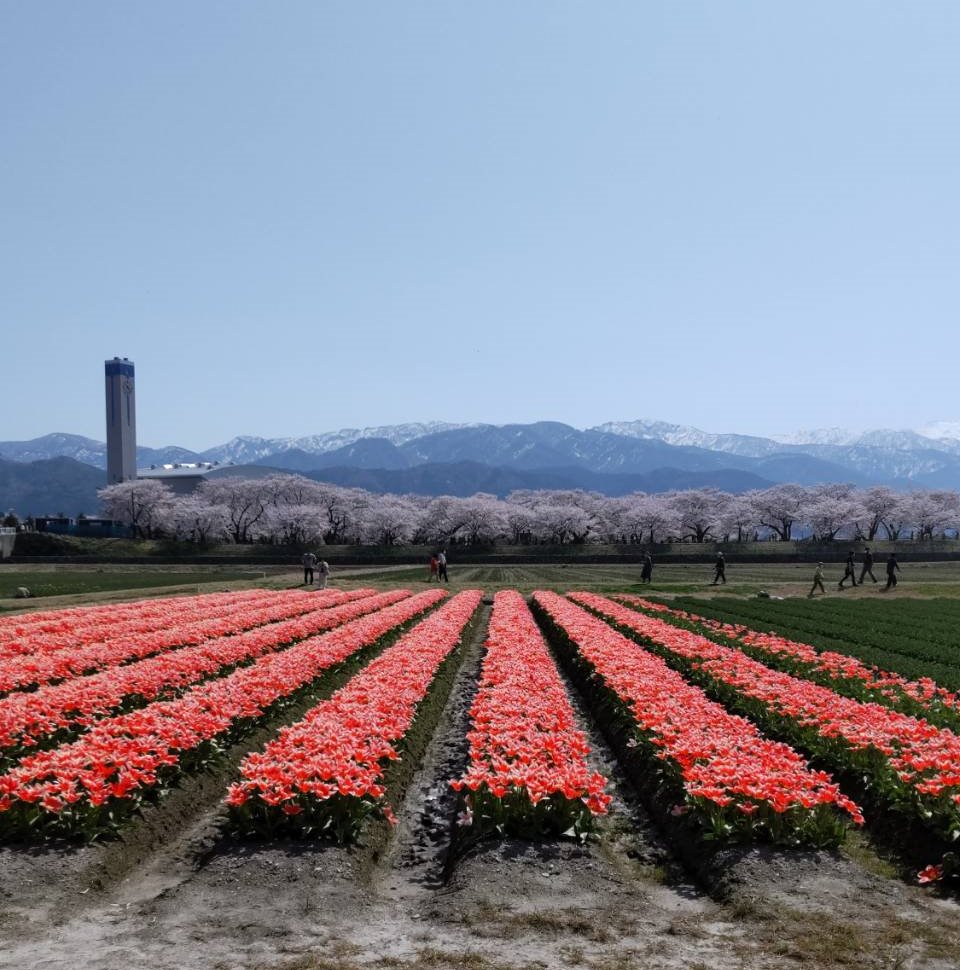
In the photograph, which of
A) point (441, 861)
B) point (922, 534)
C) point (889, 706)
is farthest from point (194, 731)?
point (922, 534)

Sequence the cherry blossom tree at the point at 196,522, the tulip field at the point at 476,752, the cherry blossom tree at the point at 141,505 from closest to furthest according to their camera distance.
A: 1. the tulip field at the point at 476,752
2. the cherry blossom tree at the point at 196,522
3. the cherry blossom tree at the point at 141,505

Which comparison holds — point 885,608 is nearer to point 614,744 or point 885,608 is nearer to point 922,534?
point 614,744

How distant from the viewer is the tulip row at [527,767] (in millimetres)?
8859

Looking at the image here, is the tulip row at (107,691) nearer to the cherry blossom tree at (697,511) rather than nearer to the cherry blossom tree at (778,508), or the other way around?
the cherry blossom tree at (697,511)

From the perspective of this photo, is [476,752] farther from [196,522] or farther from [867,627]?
[196,522]

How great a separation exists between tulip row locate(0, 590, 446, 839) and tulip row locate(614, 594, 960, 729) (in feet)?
31.7

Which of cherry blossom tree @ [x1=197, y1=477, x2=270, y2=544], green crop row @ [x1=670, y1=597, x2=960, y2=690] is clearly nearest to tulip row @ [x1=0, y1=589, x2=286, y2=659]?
green crop row @ [x1=670, y1=597, x2=960, y2=690]

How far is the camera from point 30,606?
35.4 metres

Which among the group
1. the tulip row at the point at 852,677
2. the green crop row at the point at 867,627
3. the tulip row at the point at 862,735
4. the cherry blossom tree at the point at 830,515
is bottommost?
the green crop row at the point at 867,627

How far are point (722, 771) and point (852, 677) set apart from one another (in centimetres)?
887

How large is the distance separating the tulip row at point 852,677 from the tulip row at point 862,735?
0.89 m

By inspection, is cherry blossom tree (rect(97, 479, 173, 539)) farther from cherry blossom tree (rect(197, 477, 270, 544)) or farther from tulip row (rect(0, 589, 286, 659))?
tulip row (rect(0, 589, 286, 659))

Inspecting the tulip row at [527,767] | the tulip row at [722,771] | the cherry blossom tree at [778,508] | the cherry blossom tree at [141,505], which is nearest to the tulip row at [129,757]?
the tulip row at [527,767]

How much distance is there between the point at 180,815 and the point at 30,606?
2872 cm
